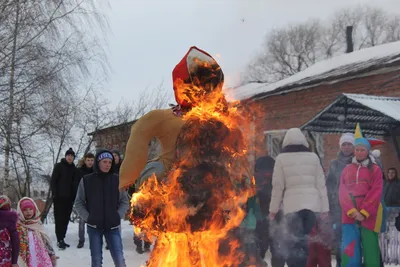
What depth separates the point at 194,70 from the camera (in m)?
3.76

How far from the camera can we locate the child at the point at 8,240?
6.02 metres

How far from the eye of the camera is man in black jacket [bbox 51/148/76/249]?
986 cm

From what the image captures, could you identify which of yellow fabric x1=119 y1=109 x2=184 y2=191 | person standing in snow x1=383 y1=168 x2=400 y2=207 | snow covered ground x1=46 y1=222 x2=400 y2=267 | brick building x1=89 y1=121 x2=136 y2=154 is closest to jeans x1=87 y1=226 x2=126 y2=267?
snow covered ground x1=46 y1=222 x2=400 y2=267

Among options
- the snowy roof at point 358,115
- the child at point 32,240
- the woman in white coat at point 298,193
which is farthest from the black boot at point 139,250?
the snowy roof at point 358,115

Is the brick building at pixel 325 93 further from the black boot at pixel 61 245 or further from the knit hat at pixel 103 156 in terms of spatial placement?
the knit hat at pixel 103 156

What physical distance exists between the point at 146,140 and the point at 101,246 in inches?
136

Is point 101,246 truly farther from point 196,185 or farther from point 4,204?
point 196,185

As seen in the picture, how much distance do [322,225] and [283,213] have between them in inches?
19.7

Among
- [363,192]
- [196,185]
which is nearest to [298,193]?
[363,192]

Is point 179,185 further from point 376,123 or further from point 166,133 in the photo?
point 376,123

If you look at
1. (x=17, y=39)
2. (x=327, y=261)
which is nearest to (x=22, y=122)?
(x=17, y=39)

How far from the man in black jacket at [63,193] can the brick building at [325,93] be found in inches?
150

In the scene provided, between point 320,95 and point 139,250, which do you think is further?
point 320,95

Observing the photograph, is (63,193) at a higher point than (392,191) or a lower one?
higher
